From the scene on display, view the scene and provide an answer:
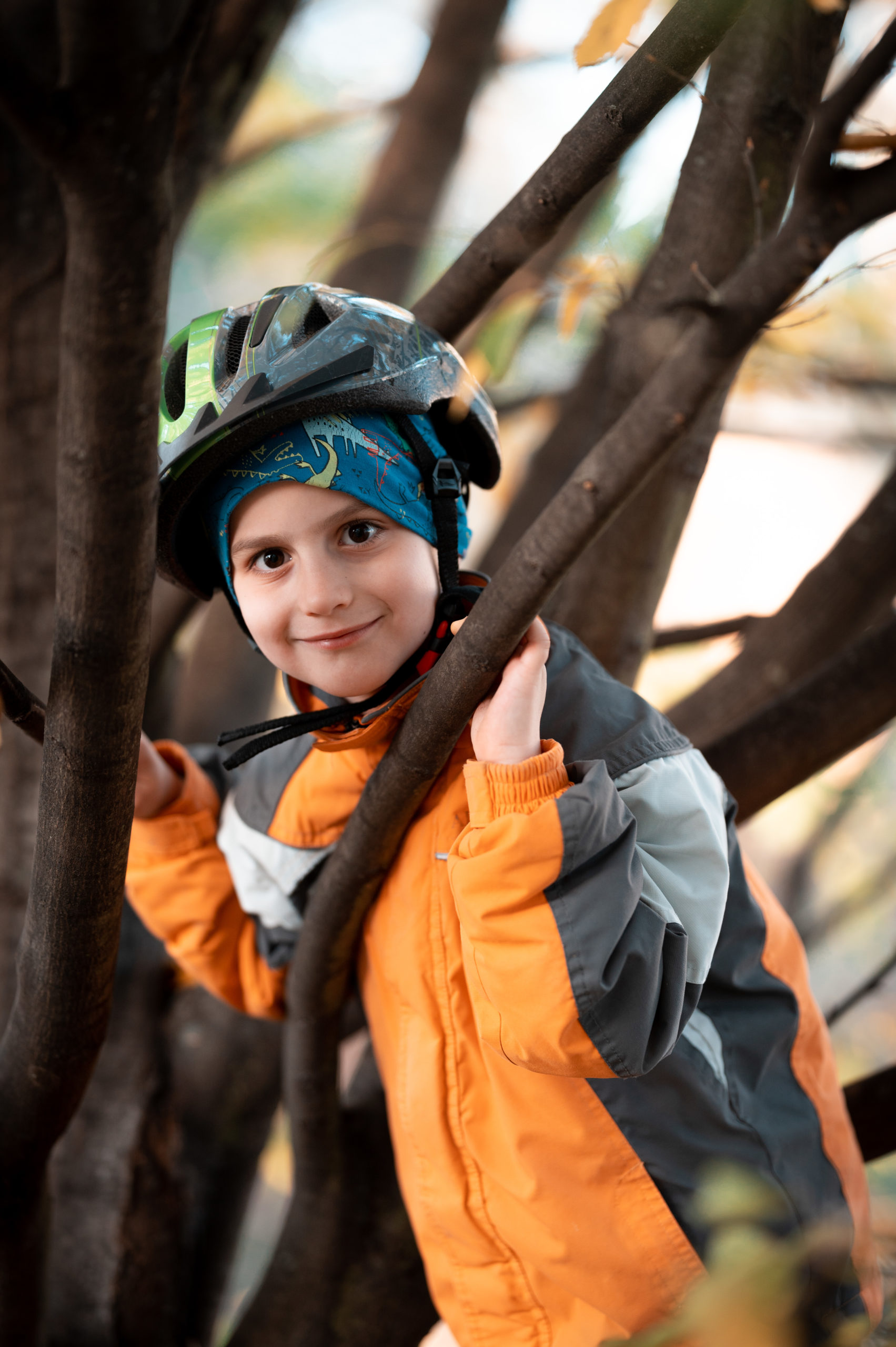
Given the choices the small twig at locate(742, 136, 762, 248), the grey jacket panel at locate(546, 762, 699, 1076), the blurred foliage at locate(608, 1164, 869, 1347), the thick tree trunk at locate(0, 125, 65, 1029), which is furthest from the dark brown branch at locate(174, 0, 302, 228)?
the blurred foliage at locate(608, 1164, 869, 1347)

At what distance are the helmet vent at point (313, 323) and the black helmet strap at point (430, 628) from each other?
0.60 feet

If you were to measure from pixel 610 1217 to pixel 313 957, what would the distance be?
1.89 ft

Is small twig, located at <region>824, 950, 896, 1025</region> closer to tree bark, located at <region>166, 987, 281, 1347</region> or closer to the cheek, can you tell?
tree bark, located at <region>166, 987, 281, 1347</region>

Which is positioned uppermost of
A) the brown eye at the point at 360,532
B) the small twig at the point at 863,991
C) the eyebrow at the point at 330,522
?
the eyebrow at the point at 330,522

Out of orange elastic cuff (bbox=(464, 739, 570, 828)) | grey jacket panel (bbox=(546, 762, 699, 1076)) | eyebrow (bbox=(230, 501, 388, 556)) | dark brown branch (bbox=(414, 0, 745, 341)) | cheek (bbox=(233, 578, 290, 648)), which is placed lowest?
grey jacket panel (bbox=(546, 762, 699, 1076))

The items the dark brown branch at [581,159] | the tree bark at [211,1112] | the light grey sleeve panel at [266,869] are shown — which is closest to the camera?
the dark brown branch at [581,159]

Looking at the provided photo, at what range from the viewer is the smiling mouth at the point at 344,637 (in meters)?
1.38

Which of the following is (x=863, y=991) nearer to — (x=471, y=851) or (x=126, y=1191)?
(x=471, y=851)

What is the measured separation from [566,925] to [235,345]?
1027mm

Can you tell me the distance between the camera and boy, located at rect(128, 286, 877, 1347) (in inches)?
49.7

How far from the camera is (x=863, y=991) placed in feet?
6.74

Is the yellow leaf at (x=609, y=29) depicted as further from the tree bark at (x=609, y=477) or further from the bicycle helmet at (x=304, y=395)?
the bicycle helmet at (x=304, y=395)

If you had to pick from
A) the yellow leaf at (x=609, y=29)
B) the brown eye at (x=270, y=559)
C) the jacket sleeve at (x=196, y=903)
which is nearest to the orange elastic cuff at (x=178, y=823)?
the jacket sleeve at (x=196, y=903)

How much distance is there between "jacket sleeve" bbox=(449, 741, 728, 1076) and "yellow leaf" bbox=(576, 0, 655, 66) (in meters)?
0.82
